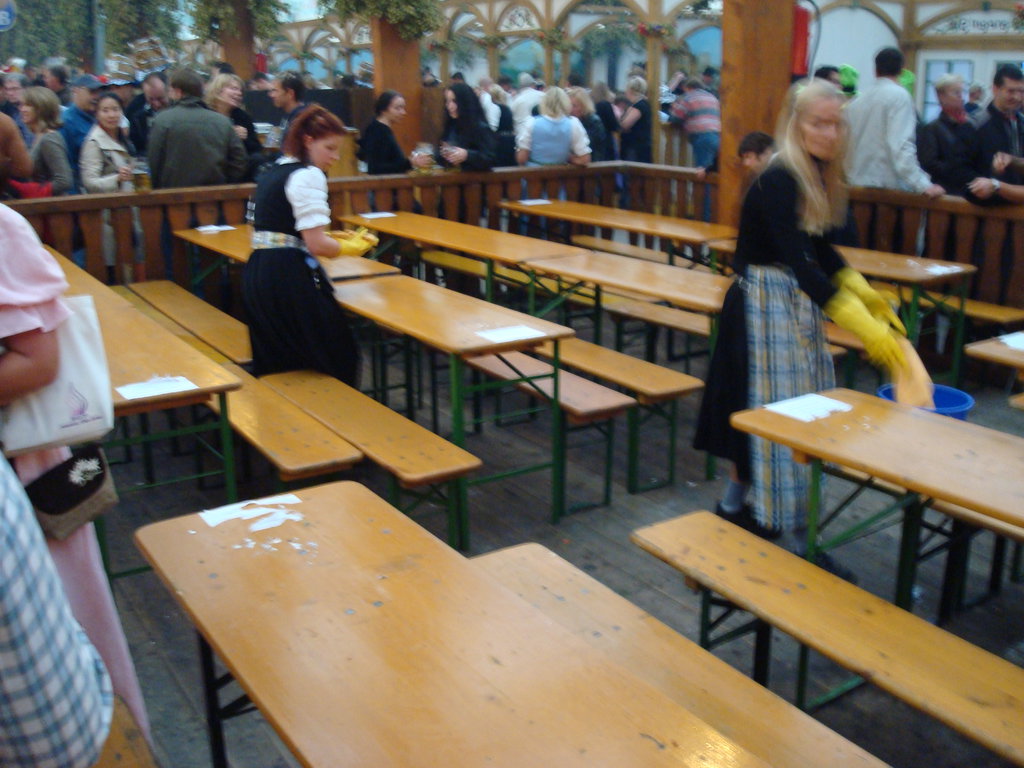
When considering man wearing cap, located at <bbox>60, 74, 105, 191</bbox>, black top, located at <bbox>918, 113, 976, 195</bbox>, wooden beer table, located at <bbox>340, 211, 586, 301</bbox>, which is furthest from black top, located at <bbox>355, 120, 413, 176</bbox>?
black top, located at <bbox>918, 113, 976, 195</bbox>

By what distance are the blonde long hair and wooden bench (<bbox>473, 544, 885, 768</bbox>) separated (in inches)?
53.0

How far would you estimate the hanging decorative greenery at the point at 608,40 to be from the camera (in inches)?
697

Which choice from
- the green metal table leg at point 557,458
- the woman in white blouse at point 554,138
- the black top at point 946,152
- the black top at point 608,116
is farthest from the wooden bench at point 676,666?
the black top at point 608,116

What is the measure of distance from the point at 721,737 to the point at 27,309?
1.32m

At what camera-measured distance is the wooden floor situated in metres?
2.78

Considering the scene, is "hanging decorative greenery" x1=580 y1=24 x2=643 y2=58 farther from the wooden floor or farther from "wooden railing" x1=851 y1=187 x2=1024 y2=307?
the wooden floor

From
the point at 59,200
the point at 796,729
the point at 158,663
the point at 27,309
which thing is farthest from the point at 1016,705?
the point at 59,200

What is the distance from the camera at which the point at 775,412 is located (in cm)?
288

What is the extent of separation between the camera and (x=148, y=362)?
347 cm

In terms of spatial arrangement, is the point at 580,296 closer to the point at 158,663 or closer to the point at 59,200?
the point at 59,200

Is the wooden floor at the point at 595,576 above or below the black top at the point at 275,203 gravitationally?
below

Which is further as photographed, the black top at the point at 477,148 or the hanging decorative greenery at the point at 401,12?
the hanging decorative greenery at the point at 401,12

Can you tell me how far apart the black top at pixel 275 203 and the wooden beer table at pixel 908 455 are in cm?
226

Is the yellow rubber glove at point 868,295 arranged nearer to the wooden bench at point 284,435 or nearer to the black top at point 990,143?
the wooden bench at point 284,435
